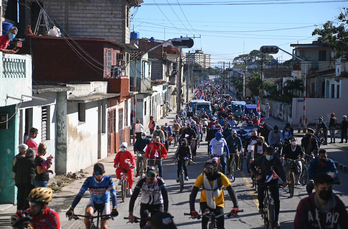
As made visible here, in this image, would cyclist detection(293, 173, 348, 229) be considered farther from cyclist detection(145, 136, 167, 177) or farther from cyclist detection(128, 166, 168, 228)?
cyclist detection(145, 136, 167, 177)

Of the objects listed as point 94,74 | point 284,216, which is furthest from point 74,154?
point 284,216

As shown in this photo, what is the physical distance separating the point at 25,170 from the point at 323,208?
6.53 meters

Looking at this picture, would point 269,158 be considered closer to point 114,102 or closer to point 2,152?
point 2,152

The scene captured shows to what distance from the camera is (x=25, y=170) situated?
9.94m

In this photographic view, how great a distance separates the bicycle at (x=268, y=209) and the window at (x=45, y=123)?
841 centimetres

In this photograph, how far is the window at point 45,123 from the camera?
15466 mm

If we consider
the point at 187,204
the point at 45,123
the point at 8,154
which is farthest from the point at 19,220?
the point at 45,123

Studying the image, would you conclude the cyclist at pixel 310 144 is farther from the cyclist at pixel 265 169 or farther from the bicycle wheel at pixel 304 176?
the cyclist at pixel 265 169

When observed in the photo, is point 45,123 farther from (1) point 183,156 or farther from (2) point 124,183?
(1) point 183,156

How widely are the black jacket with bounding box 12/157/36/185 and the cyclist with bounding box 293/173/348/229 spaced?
20.4 ft

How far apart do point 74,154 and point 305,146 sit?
28.0 feet

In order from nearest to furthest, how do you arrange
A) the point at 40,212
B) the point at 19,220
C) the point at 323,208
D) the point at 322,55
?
the point at 19,220
the point at 323,208
the point at 40,212
the point at 322,55

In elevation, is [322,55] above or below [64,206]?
above

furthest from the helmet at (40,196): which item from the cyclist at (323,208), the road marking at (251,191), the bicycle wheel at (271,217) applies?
the road marking at (251,191)
